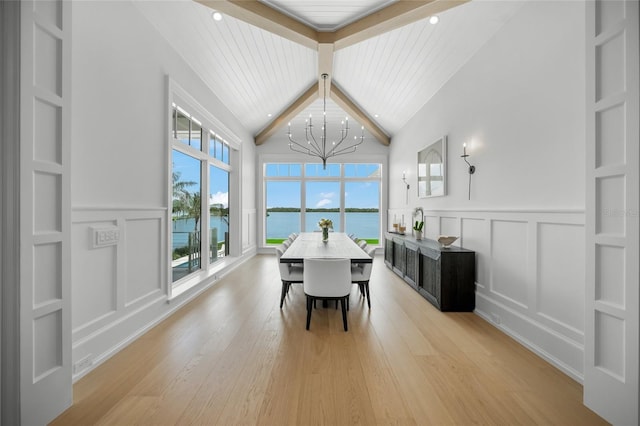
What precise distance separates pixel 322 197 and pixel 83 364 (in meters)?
6.03

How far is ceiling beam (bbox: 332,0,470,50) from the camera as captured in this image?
2.69 meters

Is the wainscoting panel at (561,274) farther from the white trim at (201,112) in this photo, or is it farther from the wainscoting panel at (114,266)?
the white trim at (201,112)

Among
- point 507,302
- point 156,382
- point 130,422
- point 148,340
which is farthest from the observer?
point 507,302

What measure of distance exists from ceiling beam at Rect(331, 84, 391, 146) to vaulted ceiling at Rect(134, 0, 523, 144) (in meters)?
0.04

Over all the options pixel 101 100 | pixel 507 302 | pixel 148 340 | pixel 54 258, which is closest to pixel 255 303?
pixel 148 340

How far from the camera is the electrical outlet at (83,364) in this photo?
1.80 m

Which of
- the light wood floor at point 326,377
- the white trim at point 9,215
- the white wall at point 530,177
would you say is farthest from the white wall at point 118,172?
the white wall at point 530,177

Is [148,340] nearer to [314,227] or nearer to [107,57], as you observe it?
[107,57]

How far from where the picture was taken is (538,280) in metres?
2.26

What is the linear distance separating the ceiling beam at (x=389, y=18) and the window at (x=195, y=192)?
2.15m

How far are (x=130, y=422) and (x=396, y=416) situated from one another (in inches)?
56.9

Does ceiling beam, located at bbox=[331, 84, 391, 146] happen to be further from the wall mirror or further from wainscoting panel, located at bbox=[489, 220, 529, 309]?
wainscoting panel, located at bbox=[489, 220, 529, 309]

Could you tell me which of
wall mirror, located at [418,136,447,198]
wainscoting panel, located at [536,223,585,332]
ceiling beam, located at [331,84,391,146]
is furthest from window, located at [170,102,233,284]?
wainscoting panel, located at [536,223,585,332]

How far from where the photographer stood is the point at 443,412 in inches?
60.2
